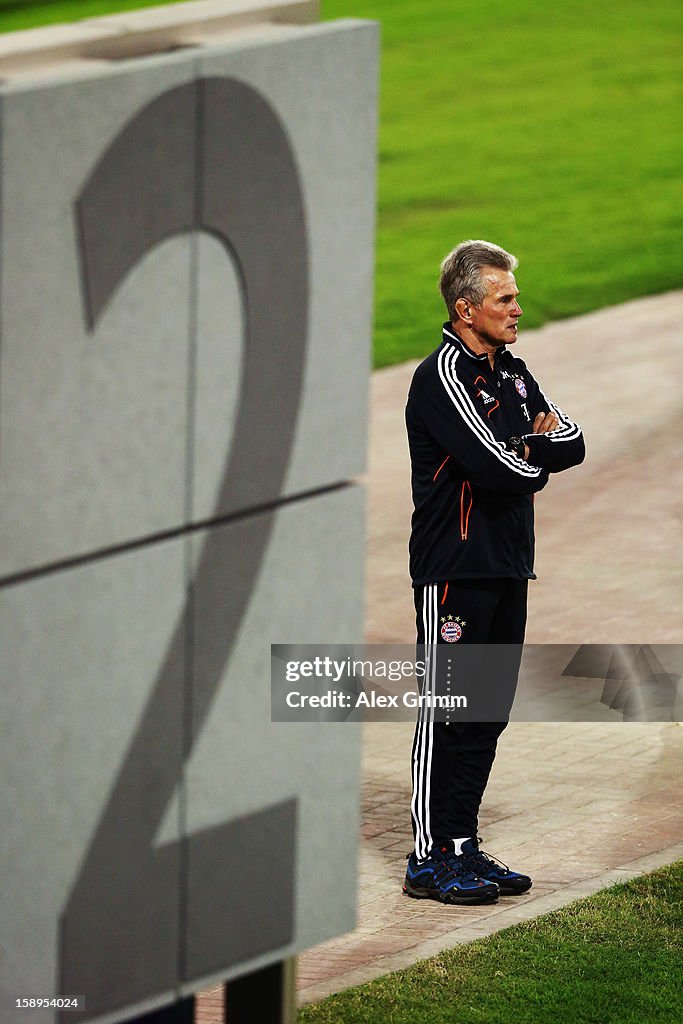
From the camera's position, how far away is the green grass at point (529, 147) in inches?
798

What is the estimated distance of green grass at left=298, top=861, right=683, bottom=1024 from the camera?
6.21 meters

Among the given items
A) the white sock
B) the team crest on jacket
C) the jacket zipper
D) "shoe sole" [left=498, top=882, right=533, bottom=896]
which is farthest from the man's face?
"shoe sole" [left=498, top=882, right=533, bottom=896]

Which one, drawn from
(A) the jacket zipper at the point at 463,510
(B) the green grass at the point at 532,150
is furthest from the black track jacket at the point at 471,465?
(B) the green grass at the point at 532,150

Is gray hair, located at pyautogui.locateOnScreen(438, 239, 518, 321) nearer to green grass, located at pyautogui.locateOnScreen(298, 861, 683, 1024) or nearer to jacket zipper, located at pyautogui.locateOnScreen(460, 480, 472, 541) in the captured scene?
jacket zipper, located at pyautogui.locateOnScreen(460, 480, 472, 541)

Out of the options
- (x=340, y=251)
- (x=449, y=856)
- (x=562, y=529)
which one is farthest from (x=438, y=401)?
(x=562, y=529)

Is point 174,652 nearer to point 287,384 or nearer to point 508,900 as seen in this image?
point 287,384

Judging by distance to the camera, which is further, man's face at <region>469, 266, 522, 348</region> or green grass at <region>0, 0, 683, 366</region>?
green grass at <region>0, 0, 683, 366</region>

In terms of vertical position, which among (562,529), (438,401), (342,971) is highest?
(438,401)

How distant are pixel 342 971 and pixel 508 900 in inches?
32.3

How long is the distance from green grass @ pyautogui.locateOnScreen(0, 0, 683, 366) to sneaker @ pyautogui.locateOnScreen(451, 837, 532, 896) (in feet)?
34.8

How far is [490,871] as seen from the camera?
718 cm

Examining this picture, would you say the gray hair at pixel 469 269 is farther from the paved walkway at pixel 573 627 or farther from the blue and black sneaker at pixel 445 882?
the paved walkway at pixel 573 627

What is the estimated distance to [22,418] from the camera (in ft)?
12.8

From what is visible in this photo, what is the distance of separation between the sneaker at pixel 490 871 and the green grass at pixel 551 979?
9.2 inches
